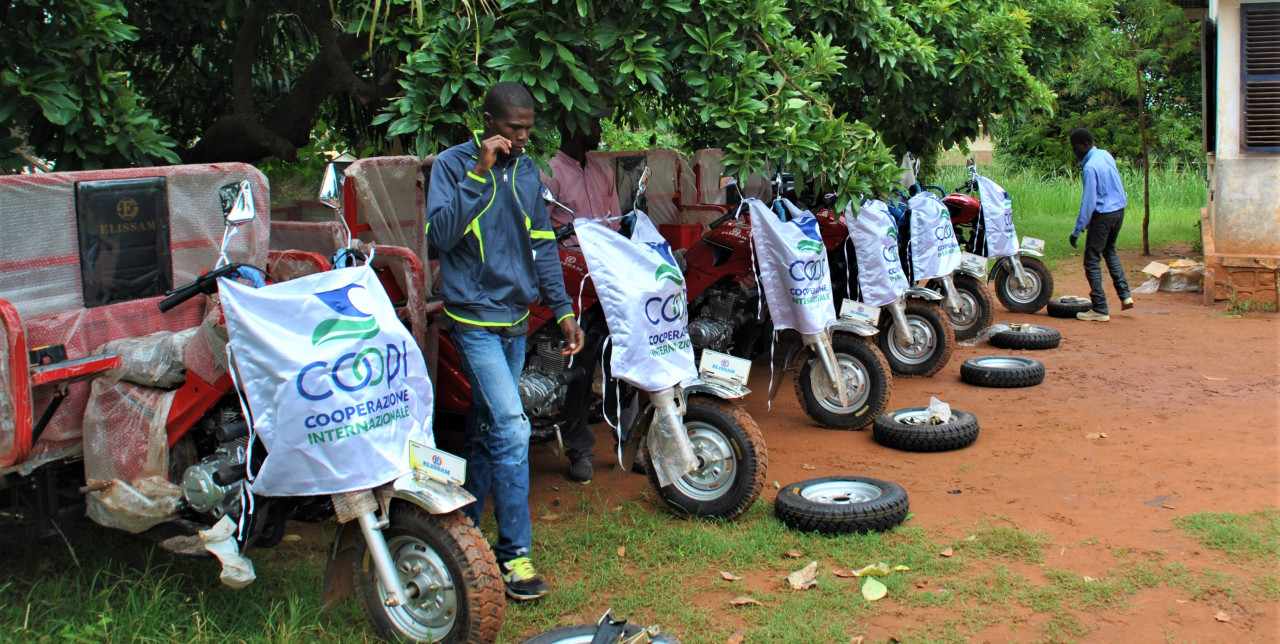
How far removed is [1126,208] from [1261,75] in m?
5.71

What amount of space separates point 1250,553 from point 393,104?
416cm

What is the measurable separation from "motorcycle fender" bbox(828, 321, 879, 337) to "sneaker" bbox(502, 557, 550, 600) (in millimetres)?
2780

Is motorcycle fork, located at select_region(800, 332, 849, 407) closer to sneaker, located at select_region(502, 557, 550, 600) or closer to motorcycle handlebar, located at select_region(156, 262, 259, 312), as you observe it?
sneaker, located at select_region(502, 557, 550, 600)

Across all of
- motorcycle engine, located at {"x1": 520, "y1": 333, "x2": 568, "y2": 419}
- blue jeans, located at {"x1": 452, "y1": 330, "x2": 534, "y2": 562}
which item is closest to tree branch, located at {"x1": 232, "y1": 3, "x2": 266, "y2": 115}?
motorcycle engine, located at {"x1": 520, "y1": 333, "x2": 568, "y2": 419}

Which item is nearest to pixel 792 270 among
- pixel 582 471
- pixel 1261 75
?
pixel 582 471

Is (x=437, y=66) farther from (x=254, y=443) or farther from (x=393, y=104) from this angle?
(x=254, y=443)

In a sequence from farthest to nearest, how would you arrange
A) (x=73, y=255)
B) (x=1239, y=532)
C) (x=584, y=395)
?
(x=584, y=395) → (x=1239, y=532) → (x=73, y=255)

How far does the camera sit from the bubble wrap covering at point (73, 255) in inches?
141

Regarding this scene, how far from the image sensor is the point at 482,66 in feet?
15.4

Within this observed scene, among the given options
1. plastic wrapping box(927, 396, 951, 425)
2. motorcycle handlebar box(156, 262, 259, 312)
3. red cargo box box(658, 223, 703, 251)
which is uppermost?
red cargo box box(658, 223, 703, 251)

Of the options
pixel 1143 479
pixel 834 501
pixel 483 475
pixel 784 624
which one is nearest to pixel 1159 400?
pixel 1143 479

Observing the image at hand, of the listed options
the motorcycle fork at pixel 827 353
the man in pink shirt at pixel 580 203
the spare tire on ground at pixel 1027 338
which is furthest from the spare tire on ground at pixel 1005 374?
the man in pink shirt at pixel 580 203

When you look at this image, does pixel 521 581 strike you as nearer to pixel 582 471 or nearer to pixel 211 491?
pixel 211 491

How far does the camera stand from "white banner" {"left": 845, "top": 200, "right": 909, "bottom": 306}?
21.4 feet
